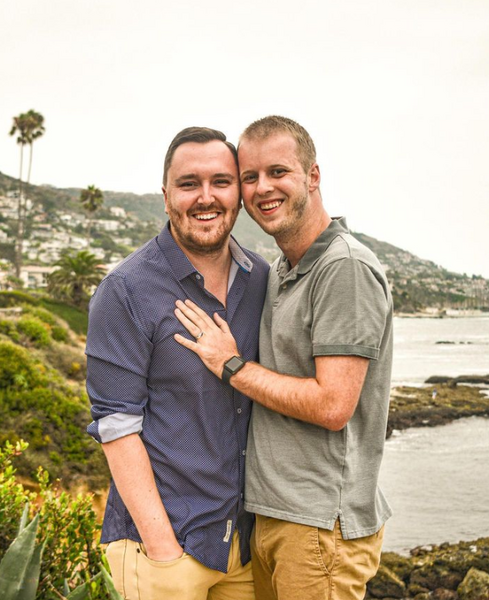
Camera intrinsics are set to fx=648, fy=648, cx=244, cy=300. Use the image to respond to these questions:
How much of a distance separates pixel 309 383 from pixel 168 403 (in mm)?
655

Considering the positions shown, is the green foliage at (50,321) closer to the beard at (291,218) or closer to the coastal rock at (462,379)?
the beard at (291,218)

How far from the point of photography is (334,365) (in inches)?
102

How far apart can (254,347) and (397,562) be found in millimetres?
17656

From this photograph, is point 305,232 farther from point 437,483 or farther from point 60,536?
point 437,483

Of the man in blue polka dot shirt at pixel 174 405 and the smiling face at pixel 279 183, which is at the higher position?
the smiling face at pixel 279 183

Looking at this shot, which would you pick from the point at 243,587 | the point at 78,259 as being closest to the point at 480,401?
the point at 78,259

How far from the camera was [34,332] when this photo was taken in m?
27.9

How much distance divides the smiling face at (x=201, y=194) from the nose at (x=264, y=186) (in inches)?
6.1

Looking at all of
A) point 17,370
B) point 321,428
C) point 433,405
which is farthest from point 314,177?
point 433,405

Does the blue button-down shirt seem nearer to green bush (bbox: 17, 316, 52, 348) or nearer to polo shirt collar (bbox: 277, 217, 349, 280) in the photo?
polo shirt collar (bbox: 277, 217, 349, 280)

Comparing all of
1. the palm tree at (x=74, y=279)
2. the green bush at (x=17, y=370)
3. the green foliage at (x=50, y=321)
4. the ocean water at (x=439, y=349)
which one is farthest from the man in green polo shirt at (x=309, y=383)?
the ocean water at (x=439, y=349)

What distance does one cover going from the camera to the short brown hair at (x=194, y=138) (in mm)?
3008

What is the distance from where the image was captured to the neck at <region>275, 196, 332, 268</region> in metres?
2.99

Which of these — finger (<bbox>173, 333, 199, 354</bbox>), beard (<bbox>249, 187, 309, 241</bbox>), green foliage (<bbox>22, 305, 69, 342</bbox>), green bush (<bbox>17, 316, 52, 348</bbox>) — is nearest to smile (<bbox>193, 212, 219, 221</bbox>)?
beard (<bbox>249, 187, 309, 241</bbox>)
